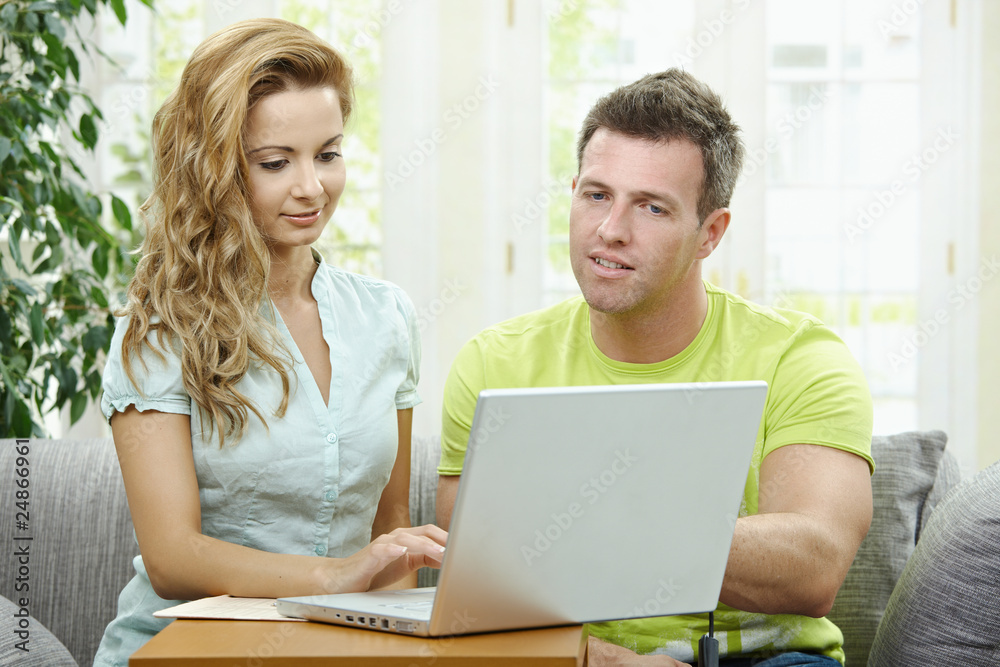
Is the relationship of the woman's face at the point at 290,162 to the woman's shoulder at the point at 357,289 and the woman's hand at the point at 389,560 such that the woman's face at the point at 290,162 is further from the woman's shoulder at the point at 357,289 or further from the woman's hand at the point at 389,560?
the woman's hand at the point at 389,560

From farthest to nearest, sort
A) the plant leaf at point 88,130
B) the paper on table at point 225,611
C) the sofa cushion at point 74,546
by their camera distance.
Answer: the plant leaf at point 88,130 → the sofa cushion at point 74,546 → the paper on table at point 225,611

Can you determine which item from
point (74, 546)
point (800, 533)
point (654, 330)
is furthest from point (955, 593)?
point (74, 546)

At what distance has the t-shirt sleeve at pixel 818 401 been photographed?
1277 millimetres

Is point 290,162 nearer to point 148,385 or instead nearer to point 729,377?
point 148,385

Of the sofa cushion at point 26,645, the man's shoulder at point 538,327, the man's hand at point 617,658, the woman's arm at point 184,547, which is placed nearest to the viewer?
the woman's arm at point 184,547

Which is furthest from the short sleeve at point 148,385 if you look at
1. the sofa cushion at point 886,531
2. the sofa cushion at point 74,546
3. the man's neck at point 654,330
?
the sofa cushion at point 886,531

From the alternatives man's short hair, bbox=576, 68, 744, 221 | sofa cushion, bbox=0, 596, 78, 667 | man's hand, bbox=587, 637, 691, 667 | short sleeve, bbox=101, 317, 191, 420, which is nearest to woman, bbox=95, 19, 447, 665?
short sleeve, bbox=101, 317, 191, 420

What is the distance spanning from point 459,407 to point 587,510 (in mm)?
699

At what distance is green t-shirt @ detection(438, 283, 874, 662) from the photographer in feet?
4.29

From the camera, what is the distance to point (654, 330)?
1436mm

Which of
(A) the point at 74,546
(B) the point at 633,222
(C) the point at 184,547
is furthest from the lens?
(A) the point at 74,546

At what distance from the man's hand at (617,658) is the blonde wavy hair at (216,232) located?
0.54 meters

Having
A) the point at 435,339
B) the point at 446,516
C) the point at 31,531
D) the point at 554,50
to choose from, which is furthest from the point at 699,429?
the point at 554,50

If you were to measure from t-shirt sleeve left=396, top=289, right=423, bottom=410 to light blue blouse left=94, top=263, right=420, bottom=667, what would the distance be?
5 centimetres
